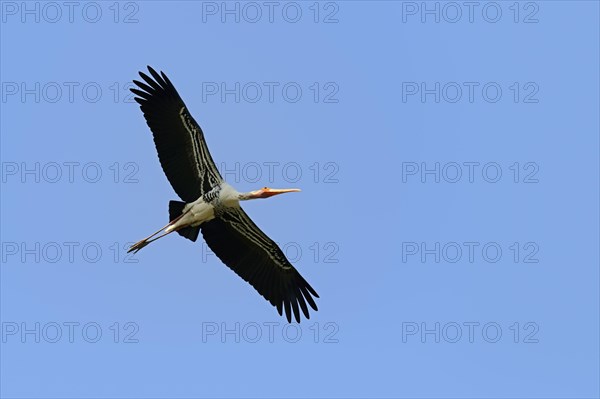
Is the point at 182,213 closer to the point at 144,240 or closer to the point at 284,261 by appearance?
the point at 144,240

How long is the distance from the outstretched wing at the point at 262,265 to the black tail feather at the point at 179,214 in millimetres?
503

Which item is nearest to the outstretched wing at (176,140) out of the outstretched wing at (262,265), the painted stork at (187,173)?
the painted stork at (187,173)

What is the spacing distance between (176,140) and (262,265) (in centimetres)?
355

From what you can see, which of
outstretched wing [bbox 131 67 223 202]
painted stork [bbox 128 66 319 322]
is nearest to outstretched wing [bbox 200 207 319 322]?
painted stork [bbox 128 66 319 322]

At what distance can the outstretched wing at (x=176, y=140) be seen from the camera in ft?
A: 80.5

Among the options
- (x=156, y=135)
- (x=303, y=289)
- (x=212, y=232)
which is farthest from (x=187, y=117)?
(x=303, y=289)

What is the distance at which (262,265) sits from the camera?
25812mm

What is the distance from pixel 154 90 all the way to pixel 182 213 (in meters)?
2.77

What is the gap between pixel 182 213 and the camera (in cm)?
2464

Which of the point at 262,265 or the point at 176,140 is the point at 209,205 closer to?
the point at 176,140

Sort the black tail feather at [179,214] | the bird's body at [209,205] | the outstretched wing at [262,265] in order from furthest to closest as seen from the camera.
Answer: the outstretched wing at [262,265], the black tail feather at [179,214], the bird's body at [209,205]

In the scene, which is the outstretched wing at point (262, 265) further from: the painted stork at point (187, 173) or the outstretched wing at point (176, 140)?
the outstretched wing at point (176, 140)

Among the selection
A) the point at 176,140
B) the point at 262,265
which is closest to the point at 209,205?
the point at 176,140

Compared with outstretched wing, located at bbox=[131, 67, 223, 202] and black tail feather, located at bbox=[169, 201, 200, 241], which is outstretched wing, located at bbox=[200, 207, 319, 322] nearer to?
black tail feather, located at bbox=[169, 201, 200, 241]
